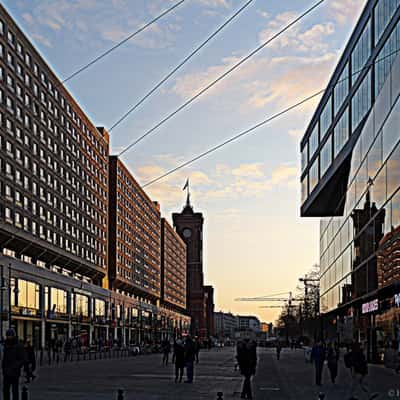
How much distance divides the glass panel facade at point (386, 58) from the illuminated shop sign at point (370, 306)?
545 inches

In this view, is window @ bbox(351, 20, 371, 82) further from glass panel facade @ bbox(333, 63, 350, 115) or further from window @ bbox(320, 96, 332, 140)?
window @ bbox(320, 96, 332, 140)

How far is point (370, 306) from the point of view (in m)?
55.1

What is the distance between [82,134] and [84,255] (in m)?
16.9

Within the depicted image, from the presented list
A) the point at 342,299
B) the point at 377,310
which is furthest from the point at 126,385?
the point at 342,299

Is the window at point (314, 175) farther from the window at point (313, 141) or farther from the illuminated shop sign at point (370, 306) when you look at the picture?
the illuminated shop sign at point (370, 306)

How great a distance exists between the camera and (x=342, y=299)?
233ft

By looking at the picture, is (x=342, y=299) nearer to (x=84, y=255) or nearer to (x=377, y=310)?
(x=377, y=310)

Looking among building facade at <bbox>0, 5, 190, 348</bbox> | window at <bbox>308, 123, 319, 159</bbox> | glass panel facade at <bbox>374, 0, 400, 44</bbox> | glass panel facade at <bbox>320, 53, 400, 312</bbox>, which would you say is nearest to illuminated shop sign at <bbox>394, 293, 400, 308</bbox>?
glass panel facade at <bbox>320, 53, 400, 312</bbox>

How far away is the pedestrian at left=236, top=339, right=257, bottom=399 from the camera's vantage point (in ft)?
80.4

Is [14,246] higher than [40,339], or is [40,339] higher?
[14,246]

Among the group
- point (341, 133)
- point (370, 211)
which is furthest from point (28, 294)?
point (370, 211)

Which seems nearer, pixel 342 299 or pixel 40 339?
pixel 342 299

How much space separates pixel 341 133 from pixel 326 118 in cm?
726

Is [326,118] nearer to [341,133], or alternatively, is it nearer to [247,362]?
[341,133]
